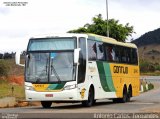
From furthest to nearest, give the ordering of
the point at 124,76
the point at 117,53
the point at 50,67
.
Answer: the point at 124,76, the point at 117,53, the point at 50,67

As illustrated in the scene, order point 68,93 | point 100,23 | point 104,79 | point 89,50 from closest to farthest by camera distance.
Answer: point 68,93 < point 89,50 < point 104,79 < point 100,23

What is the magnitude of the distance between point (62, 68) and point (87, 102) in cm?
236

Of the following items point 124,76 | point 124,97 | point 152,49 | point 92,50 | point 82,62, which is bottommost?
point 124,97

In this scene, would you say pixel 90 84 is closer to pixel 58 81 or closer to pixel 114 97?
pixel 58 81

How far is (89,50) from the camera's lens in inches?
1070

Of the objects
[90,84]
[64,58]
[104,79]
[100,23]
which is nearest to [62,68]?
[64,58]

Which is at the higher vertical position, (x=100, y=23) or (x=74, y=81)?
(x=100, y=23)

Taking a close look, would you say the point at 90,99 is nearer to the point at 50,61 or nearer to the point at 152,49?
the point at 50,61

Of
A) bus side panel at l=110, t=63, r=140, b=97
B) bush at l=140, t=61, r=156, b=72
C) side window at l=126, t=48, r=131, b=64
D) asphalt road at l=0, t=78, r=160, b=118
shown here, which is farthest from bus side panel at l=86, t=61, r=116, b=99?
bush at l=140, t=61, r=156, b=72

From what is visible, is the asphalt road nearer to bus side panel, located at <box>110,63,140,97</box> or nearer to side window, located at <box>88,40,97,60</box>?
side window, located at <box>88,40,97,60</box>

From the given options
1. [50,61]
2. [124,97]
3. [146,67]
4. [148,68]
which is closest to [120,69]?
[124,97]

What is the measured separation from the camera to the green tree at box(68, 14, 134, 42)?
207 feet

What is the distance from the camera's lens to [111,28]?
211ft

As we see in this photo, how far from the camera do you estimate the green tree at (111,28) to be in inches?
2480
